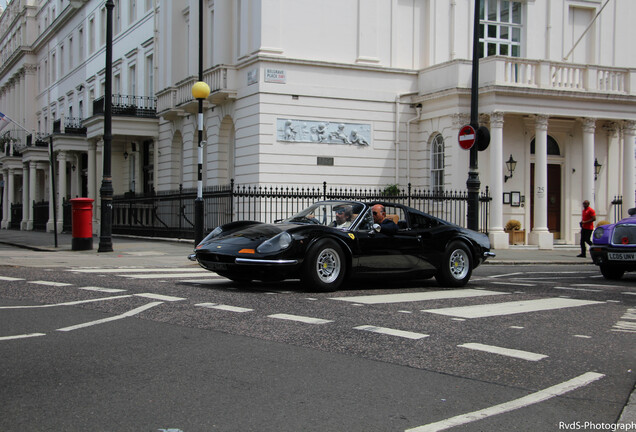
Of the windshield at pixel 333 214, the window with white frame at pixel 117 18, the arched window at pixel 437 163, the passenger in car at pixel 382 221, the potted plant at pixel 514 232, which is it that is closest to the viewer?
the windshield at pixel 333 214

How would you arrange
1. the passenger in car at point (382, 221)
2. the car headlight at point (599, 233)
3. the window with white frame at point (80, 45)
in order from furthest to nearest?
1. the window with white frame at point (80, 45)
2. the car headlight at point (599, 233)
3. the passenger in car at point (382, 221)

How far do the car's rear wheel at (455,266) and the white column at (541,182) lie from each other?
1488 cm

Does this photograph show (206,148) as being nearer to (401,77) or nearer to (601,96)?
(401,77)

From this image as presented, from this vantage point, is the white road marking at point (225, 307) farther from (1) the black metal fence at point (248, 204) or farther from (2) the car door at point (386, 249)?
(1) the black metal fence at point (248, 204)

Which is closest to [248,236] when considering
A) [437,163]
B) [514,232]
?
[514,232]

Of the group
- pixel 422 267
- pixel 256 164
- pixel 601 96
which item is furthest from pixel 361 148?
pixel 422 267

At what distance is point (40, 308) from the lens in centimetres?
814

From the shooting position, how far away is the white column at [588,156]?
87.0 ft

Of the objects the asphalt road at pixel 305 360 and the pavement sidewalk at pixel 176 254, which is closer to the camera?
the asphalt road at pixel 305 360

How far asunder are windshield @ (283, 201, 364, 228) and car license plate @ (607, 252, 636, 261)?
541 centimetres

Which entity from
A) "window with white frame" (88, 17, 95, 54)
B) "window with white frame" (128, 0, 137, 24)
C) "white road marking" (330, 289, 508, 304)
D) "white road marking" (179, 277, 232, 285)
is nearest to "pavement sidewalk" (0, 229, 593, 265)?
"white road marking" (179, 277, 232, 285)

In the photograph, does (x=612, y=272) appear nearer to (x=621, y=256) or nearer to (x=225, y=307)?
(x=621, y=256)

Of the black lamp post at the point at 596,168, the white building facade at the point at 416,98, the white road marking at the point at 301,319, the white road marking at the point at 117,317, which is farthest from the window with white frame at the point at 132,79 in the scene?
the white road marking at the point at 301,319

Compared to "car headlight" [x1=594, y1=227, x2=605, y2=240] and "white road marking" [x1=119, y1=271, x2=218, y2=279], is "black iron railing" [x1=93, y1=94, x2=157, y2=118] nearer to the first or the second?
"white road marking" [x1=119, y1=271, x2=218, y2=279]
